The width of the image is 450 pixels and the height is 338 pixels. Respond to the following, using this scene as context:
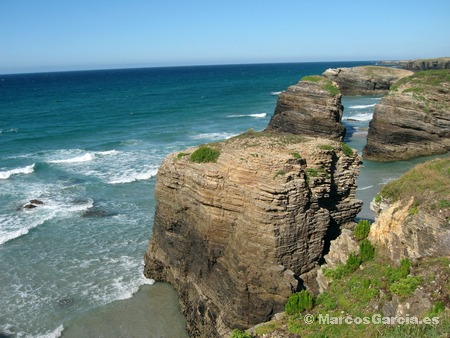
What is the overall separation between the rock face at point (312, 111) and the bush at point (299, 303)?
3256cm

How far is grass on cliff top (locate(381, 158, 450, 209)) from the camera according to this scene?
1467 cm

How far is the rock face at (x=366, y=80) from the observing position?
90875 millimetres

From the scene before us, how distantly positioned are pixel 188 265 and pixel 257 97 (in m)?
80.5

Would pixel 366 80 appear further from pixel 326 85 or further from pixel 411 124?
pixel 411 124

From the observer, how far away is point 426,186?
1566 centimetres

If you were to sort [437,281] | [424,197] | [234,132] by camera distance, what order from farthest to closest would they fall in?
[234,132]
[424,197]
[437,281]

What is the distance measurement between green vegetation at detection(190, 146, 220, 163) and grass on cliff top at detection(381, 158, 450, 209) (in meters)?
6.63

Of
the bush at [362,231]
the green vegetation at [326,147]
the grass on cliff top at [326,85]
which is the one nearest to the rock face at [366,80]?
the grass on cliff top at [326,85]

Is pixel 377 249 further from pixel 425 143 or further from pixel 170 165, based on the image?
pixel 425 143

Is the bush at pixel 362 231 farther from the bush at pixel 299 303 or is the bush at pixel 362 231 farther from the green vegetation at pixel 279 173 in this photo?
the green vegetation at pixel 279 173

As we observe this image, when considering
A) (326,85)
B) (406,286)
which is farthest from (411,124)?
(406,286)

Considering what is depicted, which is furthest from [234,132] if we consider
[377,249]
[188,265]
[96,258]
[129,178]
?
[377,249]

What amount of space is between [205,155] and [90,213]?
15.0 meters

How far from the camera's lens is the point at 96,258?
24531 millimetres
